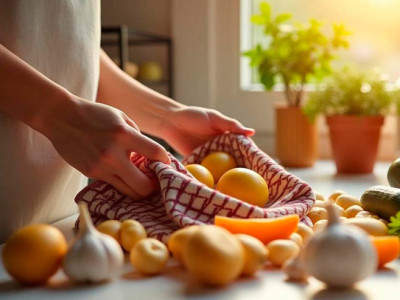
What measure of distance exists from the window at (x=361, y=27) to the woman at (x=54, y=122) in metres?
1.06

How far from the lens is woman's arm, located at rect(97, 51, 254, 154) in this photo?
1073 mm

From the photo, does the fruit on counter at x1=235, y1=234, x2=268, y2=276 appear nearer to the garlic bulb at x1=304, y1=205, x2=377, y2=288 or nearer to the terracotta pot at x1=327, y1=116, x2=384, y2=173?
the garlic bulb at x1=304, y1=205, x2=377, y2=288

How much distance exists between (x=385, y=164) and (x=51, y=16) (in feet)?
3.86

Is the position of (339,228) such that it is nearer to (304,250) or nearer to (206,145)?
(304,250)

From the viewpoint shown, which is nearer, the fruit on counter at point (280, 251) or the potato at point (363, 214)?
the fruit on counter at point (280, 251)

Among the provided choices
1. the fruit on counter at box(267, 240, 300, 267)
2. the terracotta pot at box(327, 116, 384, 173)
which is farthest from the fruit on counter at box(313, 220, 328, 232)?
the terracotta pot at box(327, 116, 384, 173)

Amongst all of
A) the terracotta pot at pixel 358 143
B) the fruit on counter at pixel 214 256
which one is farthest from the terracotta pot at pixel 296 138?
the fruit on counter at pixel 214 256

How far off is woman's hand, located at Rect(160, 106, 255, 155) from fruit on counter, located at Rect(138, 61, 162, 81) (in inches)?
30.2

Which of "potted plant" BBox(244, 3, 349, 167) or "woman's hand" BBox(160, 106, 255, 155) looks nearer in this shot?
"woman's hand" BBox(160, 106, 255, 155)

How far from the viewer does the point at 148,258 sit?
62cm

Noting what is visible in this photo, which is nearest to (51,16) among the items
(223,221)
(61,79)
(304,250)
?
(61,79)

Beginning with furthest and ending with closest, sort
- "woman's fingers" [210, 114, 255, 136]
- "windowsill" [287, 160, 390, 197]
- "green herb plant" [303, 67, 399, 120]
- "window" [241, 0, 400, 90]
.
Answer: "window" [241, 0, 400, 90] < "green herb plant" [303, 67, 399, 120] < "windowsill" [287, 160, 390, 197] < "woman's fingers" [210, 114, 255, 136]

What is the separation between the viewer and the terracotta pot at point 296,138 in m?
1.69

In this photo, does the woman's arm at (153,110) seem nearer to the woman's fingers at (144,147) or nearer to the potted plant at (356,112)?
the woman's fingers at (144,147)
